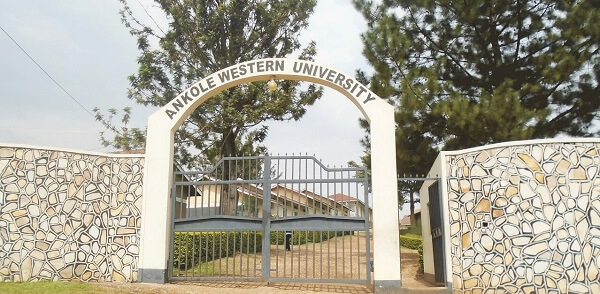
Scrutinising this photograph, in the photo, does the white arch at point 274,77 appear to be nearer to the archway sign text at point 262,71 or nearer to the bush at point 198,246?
the archway sign text at point 262,71

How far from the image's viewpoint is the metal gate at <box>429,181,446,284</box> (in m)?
8.81

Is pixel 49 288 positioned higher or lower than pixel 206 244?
lower

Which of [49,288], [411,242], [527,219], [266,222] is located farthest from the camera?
[411,242]

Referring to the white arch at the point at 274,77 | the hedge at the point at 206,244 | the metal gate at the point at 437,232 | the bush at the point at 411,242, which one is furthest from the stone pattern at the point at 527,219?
the bush at the point at 411,242

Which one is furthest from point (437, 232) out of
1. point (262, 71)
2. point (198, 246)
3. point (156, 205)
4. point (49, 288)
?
point (198, 246)

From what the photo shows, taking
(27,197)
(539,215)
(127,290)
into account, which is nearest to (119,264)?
(127,290)

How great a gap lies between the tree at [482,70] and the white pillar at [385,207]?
4.32 meters

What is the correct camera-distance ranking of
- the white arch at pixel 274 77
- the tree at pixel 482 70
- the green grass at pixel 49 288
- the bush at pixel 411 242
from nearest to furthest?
1. the green grass at pixel 49 288
2. the white arch at pixel 274 77
3. the tree at pixel 482 70
4. the bush at pixel 411 242

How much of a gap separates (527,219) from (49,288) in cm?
→ 802

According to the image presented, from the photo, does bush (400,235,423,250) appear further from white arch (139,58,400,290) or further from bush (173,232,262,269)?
white arch (139,58,400,290)

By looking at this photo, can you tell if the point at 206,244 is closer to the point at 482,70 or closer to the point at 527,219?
the point at 527,219

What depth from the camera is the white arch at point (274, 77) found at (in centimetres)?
862

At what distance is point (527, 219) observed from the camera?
26.0 ft

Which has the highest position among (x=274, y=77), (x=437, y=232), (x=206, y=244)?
(x=274, y=77)
